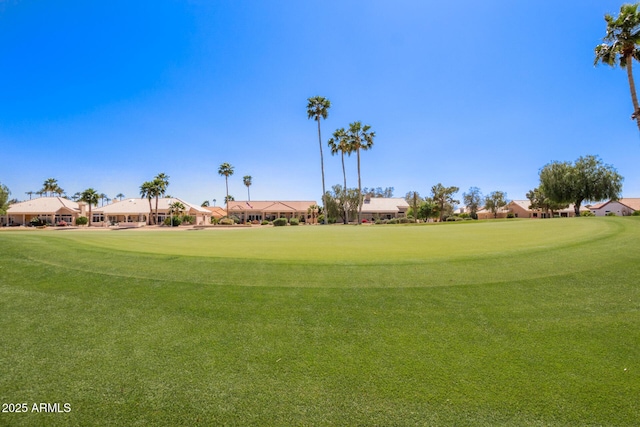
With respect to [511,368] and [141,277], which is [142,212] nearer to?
[141,277]

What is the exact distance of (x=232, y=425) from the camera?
11.9 ft

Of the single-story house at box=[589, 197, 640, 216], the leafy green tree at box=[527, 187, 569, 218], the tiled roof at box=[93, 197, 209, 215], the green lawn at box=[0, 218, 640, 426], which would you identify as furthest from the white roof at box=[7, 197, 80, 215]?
the single-story house at box=[589, 197, 640, 216]

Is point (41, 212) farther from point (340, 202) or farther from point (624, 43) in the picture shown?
point (624, 43)

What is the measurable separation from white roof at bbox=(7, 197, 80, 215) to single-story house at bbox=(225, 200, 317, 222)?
36.7 m

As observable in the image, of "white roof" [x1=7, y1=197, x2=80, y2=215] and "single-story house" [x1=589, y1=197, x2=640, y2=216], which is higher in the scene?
"white roof" [x1=7, y1=197, x2=80, y2=215]

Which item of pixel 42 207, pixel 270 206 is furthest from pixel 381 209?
pixel 42 207

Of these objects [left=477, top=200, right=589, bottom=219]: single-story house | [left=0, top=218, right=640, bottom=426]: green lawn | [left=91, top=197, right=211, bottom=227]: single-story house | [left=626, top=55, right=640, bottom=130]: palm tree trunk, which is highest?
[left=626, top=55, right=640, bottom=130]: palm tree trunk

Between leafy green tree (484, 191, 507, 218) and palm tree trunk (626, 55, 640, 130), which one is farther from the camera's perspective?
→ leafy green tree (484, 191, 507, 218)

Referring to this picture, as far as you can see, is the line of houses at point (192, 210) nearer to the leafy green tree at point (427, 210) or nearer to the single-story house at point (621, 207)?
the single-story house at point (621, 207)

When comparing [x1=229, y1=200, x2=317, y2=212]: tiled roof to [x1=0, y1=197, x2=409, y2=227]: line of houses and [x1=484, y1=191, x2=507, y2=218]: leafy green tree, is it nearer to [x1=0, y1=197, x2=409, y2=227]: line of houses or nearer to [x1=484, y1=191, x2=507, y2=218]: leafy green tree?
[x1=0, y1=197, x2=409, y2=227]: line of houses

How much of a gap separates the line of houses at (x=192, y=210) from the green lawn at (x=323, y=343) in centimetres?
6737

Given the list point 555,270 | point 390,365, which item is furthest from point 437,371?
point 555,270

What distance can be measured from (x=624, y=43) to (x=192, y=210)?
2832 inches

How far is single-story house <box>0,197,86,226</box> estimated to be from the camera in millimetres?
69438
